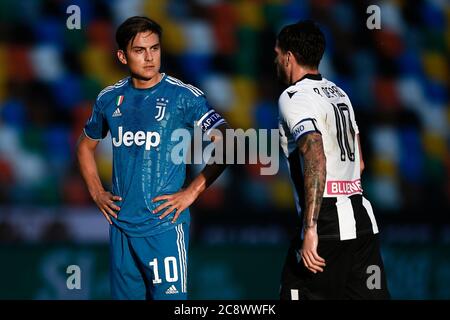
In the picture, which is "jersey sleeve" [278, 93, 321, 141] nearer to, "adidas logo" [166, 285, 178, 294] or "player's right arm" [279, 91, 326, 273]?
"player's right arm" [279, 91, 326, 273]

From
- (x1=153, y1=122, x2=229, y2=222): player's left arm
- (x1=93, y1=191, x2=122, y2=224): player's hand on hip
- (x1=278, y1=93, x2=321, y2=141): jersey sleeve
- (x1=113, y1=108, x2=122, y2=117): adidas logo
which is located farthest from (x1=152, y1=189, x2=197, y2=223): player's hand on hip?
(x1=278, y1=93, x2=321, y2=141): jersey sleeve

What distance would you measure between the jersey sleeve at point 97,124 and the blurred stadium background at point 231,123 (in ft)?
7.82

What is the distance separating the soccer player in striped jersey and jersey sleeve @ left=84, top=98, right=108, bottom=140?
1.15 m

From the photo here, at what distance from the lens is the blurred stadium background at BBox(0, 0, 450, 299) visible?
7965 millimetres

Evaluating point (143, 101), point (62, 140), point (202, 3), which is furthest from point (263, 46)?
point (143, 101)

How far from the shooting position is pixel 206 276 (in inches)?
312

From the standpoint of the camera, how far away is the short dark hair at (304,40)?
488 centimetres

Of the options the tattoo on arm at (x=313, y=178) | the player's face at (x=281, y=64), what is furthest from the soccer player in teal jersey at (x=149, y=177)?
the tattoo on arm at (x=313, y=178)

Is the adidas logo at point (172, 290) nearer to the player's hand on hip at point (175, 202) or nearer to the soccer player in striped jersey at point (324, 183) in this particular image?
the player's hand on hip at point (175, 202)

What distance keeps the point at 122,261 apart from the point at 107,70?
12.6 ft

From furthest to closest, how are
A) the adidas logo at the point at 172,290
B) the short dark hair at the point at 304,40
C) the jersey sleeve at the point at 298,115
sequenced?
the adidas logo at the point at 172,290
the short dark hair at the point at 304,40
the jersey sleeve at the point at 298,115
